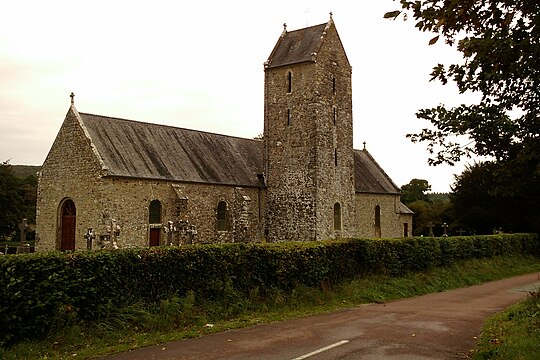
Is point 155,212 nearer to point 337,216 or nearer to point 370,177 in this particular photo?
point 337,216

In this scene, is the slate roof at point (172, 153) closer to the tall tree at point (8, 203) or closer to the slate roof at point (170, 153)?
the slate roof at point (170, 153)

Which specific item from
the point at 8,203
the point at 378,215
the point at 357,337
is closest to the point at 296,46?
the point at 378,215

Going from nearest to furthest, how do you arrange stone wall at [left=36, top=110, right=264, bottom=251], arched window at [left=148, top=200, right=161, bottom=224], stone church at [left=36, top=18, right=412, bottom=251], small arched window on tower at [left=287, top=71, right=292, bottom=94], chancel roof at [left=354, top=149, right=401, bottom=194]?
1. stone wall at [left=36, top=110, right=264, bottom=251]
2. stone church at [left=36, top=18, right=412, bottom=251]
3. arched window at [left=148, top=200, right=161, bottom=224]
4. small arched window on tower at [left=287, top=71, right=292, bottom=94]
5. chancel roof at [left=354, top=149, right=401, bottom=194]

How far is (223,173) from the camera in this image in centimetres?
3141

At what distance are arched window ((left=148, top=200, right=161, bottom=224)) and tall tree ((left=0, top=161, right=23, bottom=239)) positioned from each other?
24.2 meters

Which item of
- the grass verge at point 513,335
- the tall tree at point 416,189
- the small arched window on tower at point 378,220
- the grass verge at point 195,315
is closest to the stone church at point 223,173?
the small arched window on tower at point 378,220

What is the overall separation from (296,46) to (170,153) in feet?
35.1

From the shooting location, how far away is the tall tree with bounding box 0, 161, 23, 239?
4503 centimetres

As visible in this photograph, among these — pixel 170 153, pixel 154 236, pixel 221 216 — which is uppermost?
pixel 170 153

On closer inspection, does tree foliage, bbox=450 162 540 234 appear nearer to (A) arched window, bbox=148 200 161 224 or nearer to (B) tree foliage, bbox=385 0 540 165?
(A) arched window, bbox=148 200 161 224

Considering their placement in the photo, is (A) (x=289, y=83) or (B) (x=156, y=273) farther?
(A) (x=289, y=83)

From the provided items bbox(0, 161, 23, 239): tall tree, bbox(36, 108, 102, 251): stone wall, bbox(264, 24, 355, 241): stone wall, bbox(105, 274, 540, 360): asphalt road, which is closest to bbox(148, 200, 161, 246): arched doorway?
bbox(36, 108, 102, 251): stone wall

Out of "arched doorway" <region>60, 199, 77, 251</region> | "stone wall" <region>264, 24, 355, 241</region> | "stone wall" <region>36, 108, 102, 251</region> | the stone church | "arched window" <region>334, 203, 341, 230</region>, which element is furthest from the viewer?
"arched window" <region>334, 203, 341, 230</region>

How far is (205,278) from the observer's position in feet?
40.4
